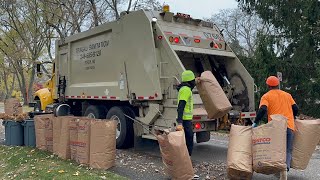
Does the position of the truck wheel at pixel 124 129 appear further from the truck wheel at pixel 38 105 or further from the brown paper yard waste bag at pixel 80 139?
the truck wheel at pixel 38 105

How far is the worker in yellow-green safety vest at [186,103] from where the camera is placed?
598cm

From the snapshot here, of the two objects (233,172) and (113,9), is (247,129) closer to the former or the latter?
(233,172)

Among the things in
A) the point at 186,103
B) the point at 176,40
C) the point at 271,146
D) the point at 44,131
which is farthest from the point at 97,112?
the point at 271,146

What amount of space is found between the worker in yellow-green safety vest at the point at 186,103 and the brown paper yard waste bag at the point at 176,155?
712 mm

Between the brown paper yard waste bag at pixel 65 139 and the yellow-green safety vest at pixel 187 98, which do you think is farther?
the brown paper yard waste bag at pixel 65 139

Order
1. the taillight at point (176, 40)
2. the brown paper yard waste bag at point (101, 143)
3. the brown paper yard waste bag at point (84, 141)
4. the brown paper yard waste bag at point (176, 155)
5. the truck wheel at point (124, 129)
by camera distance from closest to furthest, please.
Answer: the brown paper yard waste bag at point (176, 155)
the brown paper yard waste bag at point (101, 143)
the brown paper yard waste bag at point (84, 141)
the taillight at point (176, 40)
the truck wheel at point (124, 129)

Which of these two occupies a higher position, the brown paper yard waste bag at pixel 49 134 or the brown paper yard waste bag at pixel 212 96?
the brown paper yard waste bag at pixel 212 96

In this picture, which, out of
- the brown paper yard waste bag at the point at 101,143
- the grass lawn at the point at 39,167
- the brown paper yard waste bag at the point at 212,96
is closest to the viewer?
the grass lawn at the point at 39,167

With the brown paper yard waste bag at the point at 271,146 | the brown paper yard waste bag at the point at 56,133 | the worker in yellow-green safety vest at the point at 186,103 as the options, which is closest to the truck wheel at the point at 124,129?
the brown paper yard waste bag at the point at 56,133

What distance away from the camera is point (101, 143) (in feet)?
20.5

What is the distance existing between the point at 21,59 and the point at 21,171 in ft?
97.6

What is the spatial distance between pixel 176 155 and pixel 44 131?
3562mm

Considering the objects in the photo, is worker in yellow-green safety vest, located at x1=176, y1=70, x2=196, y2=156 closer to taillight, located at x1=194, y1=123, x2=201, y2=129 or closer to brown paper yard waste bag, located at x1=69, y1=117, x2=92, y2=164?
taillight, located at x1=194, y1=123, x2=201, y2=129

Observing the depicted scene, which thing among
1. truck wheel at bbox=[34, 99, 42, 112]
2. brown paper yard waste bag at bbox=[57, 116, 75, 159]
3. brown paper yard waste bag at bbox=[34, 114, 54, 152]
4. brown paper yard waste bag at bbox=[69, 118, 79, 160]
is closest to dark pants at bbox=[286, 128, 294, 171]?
brown paper yard waste bag at bbox=[69, 118, 79, 160]
